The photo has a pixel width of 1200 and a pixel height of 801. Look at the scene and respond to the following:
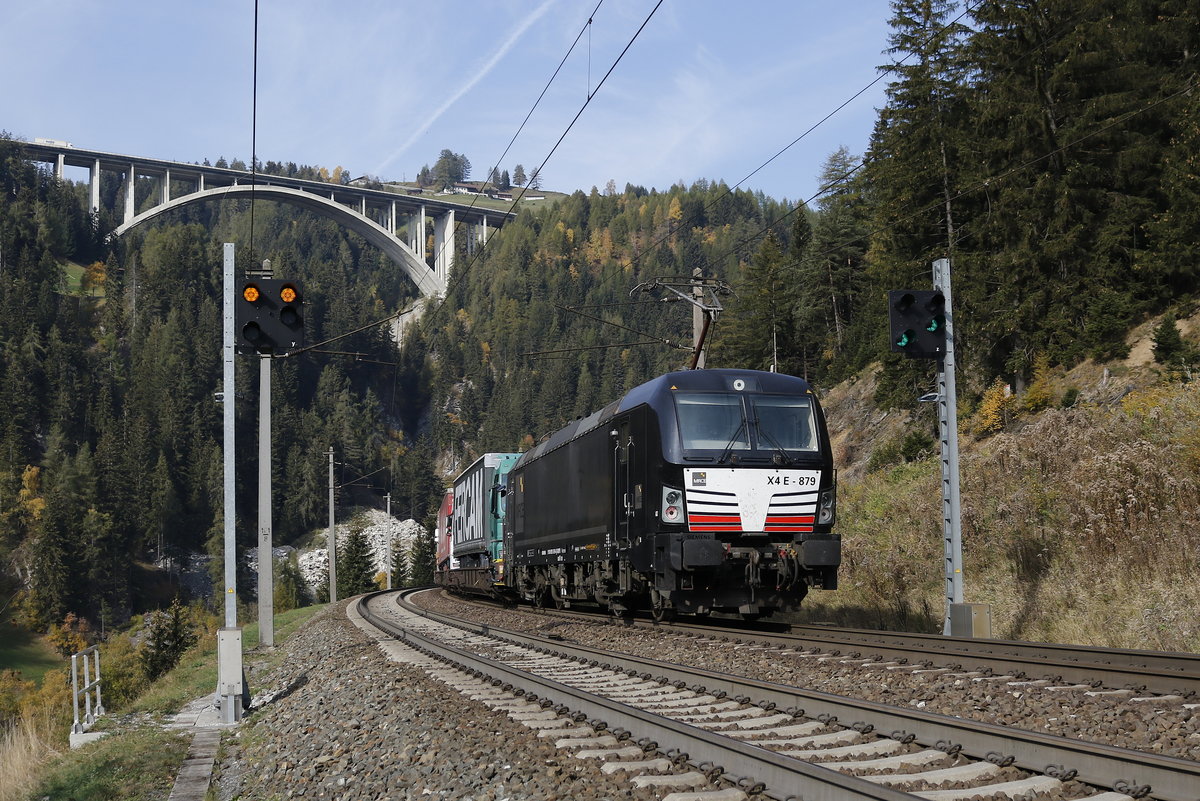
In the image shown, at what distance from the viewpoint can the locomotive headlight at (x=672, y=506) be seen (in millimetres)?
14531

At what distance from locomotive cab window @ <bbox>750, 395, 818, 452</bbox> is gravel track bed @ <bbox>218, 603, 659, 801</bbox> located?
5815mm

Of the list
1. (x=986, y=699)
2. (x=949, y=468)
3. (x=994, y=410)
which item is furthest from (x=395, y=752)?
(x=994, y=410)

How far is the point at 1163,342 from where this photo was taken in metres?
27.8

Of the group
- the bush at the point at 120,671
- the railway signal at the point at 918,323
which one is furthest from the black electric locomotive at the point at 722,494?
the bush at the point at 120,671

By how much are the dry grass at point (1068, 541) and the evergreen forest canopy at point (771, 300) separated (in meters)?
7.60

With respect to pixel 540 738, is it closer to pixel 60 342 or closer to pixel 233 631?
pixel 233 631

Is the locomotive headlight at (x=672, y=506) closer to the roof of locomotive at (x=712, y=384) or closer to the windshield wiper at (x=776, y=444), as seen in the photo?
the roof of locomotive at (x=712, y=384)

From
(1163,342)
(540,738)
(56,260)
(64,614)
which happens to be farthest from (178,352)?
(540,738)

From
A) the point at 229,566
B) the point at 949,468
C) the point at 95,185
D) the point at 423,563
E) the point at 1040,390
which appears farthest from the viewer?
the point at 95,185

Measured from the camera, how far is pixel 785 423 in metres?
15.2

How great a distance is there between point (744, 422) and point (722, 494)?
45.2 inches

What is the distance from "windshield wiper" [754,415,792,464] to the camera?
14.8m

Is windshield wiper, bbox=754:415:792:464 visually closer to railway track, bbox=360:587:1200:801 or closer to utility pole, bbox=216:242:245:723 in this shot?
railway track, bbox=360:587:1200:801

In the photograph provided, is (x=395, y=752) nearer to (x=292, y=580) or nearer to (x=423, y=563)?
(x=423, y=563)
